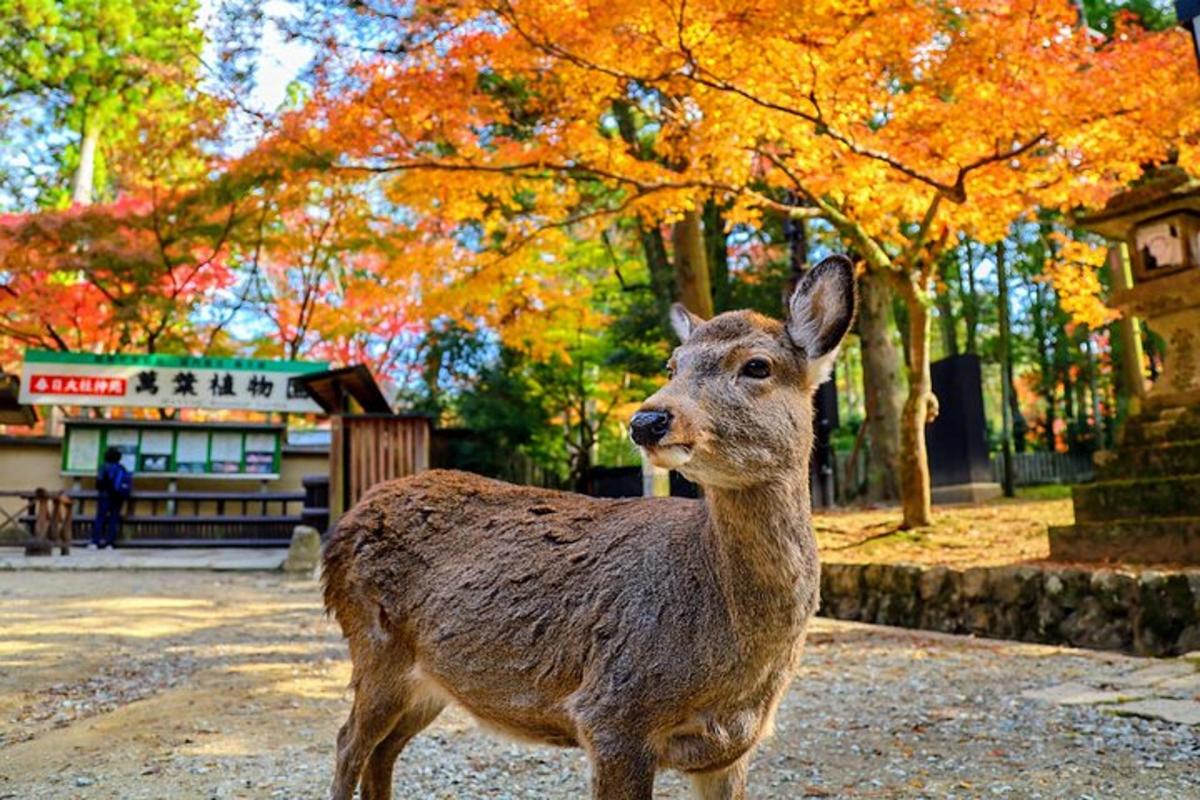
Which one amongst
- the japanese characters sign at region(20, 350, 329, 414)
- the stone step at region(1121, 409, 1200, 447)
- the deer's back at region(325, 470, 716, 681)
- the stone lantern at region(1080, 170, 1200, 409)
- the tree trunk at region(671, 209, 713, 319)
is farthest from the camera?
the japanese characters sign at region(20, 350, 329, 414)

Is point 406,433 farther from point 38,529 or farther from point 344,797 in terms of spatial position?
point 344,797

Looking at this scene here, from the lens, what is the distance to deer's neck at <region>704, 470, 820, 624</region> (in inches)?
88.4

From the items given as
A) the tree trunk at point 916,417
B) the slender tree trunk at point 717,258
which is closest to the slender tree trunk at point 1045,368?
the slender tree trunk at point 717,258

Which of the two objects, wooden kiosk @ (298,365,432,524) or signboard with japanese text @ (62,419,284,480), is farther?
signboard with japanese text @ (62,419,284,480)

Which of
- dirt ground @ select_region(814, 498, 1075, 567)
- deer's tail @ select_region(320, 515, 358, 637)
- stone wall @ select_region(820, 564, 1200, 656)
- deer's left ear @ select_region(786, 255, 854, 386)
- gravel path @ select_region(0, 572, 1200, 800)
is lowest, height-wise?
gravel path @ select_region(0, 572, 1200, 800)

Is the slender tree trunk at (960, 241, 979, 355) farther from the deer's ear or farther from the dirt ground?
the deer's ear

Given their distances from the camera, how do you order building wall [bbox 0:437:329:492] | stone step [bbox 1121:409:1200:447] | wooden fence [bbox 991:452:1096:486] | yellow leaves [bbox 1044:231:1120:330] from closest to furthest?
stone step [bbox 1121:409:1200:447] < yellow leaves [bbox 1044:231:1120:330] < building wall [bbox 0:437:329:492] < wooden fence [bbox 991:452:1096:486]

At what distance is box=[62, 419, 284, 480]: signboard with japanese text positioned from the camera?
685 inches

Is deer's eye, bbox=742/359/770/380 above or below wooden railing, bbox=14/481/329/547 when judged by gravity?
above

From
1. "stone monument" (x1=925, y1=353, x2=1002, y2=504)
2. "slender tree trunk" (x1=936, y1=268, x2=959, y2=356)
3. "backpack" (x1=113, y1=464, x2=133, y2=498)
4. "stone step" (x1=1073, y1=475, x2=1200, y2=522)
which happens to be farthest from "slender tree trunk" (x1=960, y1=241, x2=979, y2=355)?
"backpack" (x1=113, y1=464, x2=133, y2=498)

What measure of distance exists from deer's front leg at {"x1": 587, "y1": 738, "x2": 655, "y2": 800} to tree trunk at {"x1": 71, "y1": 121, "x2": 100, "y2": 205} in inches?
827

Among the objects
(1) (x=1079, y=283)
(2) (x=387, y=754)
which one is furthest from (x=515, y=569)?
(1) (x=1079, y=283)

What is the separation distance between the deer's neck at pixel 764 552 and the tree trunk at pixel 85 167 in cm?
2099

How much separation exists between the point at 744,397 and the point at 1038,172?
8.86 metres
